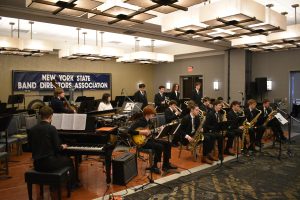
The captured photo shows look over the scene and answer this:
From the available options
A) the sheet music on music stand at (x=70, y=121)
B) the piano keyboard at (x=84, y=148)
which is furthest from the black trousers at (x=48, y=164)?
the sheet music on music stand at (x=70, y=121)

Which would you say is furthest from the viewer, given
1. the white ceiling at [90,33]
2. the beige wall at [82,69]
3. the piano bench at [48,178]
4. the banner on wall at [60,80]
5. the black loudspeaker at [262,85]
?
the banner on wall at [60,80]

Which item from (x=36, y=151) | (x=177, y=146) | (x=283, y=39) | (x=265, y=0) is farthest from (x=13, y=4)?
(x=283, y=39)

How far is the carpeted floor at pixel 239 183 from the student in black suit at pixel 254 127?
3.52ft

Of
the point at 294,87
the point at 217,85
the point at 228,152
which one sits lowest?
the point at 228,152

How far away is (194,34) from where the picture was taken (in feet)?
21.2

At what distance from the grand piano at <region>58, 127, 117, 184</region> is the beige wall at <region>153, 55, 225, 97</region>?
9698mm

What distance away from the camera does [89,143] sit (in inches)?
167

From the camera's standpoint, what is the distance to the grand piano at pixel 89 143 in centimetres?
406

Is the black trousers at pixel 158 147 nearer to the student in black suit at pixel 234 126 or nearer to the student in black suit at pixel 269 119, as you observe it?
the student in black suit at pixel 234 126

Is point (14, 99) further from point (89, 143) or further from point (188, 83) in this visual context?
point (188, 83)

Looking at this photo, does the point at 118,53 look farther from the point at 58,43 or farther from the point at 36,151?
the point at 36,151

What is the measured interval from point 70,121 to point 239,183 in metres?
2.97

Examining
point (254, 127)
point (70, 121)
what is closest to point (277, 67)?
point (254, 127)

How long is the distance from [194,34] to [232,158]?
3.02 m
